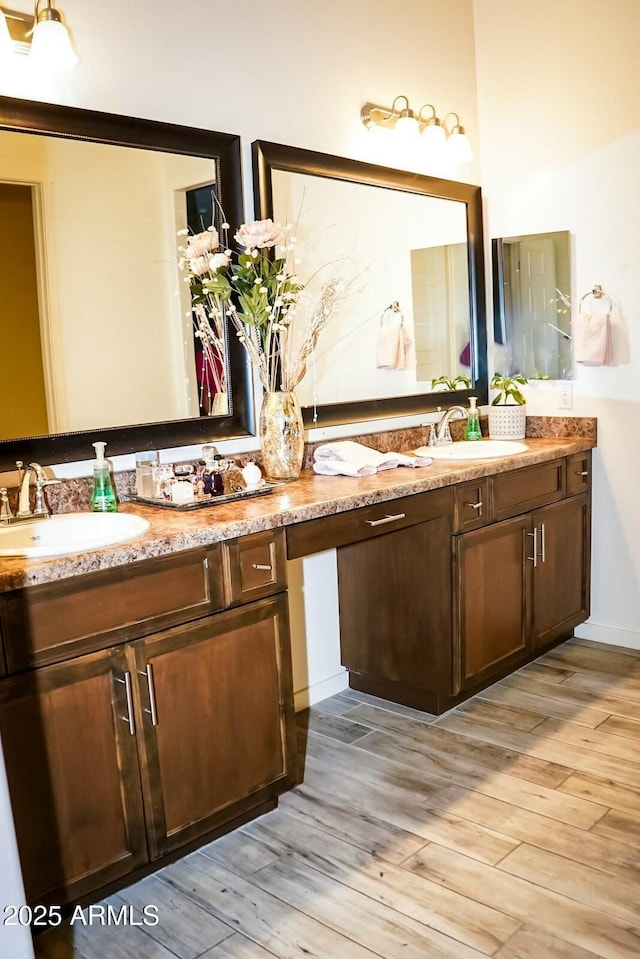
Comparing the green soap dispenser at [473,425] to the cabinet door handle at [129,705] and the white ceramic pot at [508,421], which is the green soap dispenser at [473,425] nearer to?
the white ceramic pot at [508,421]

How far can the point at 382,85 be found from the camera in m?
3.12

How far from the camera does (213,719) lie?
80.7 inches

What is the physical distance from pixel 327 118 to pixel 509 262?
111 cm

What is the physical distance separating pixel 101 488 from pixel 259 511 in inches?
16.7

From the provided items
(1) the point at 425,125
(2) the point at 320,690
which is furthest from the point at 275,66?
(2) the point at 320,690

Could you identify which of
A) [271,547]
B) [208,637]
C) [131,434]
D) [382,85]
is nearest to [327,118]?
[382,85]

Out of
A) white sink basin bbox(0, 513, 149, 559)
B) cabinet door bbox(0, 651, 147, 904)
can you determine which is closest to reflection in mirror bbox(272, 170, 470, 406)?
white sink basin bbox(0, 513, 149, 559)

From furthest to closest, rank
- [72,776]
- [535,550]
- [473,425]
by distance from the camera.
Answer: [473,425] < [535,550] < [72,776]

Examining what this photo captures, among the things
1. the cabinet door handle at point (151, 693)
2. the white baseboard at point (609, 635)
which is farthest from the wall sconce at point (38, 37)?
the white baseboard at point (609, 635)

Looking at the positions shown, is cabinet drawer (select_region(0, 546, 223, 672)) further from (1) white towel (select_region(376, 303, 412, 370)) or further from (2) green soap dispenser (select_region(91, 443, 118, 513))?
(1) white towel (select_region(376, 303, 412, 370))

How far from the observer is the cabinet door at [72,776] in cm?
170

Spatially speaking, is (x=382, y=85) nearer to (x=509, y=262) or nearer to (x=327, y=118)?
(x=327, y=118)

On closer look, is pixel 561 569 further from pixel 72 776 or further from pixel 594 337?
pixel 72 776

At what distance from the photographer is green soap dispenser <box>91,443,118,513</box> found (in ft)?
7.16
